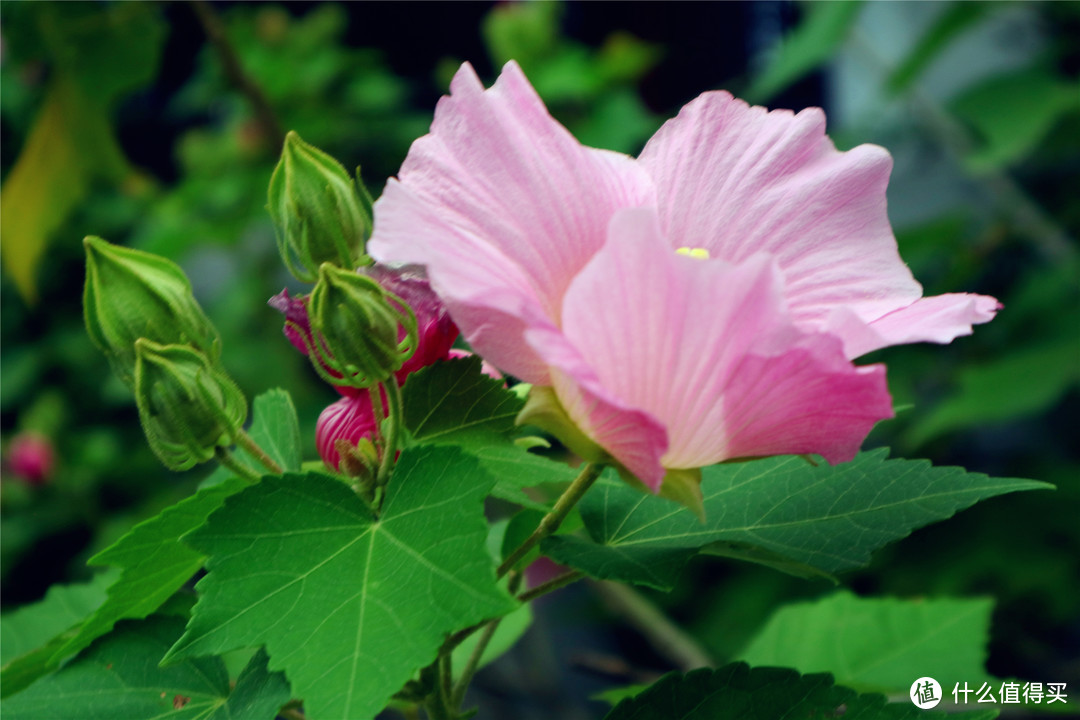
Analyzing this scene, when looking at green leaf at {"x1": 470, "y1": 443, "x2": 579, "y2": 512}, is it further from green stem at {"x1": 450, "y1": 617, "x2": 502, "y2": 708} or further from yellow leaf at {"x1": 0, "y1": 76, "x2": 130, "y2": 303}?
yellow leaf at {"x1": 0, "y1": 76, "x2": 130, "y2": 303}

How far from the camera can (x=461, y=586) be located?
38cm

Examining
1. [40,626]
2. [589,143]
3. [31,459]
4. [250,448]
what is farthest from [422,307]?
[31,459]

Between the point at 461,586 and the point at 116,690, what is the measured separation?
23 cm

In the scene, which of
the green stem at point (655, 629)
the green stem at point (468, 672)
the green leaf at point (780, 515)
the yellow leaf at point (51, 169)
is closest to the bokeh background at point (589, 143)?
the yellow leaf at point (51, 169)

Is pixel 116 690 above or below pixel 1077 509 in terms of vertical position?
above

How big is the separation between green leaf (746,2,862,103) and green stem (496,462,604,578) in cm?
131

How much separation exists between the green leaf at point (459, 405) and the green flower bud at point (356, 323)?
3 centimetres

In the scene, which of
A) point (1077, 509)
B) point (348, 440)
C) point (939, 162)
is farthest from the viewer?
point (939, 162)

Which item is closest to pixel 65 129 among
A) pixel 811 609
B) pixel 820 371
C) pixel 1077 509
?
pixel 811 609

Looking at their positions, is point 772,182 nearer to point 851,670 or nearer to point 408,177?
point 408,177

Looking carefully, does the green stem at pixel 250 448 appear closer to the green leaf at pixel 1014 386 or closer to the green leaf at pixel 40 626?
the green leaf at pixel 40 626

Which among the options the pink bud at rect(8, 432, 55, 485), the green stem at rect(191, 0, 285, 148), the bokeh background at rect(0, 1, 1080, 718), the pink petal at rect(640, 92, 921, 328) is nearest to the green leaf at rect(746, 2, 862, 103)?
the bokeh background at rect(0, 1, 1080, 718)

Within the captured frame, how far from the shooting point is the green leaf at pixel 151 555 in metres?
0.47

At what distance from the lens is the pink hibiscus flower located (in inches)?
14.1
